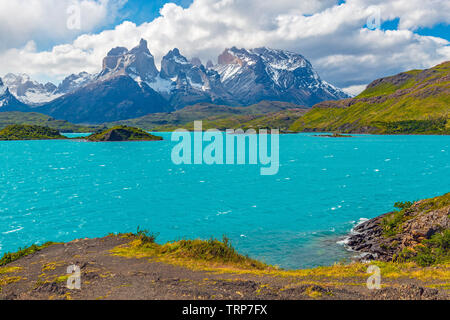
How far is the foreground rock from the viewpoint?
28316 millimetres

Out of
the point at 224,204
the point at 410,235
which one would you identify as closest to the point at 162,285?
the point at 410,235

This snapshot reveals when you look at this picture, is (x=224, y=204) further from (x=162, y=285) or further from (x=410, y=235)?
(x=162, y=285)

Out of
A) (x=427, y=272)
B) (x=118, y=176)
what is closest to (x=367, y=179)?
(x=427, y=272)

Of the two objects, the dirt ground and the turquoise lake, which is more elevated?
the dirt ground

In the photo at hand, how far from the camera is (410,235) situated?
3269cm

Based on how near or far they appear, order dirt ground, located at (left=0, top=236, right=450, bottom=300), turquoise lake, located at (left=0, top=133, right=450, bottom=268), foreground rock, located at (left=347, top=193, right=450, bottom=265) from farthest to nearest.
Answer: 1. turquoise lake, located at (left=0, top=133, right=450, bottom=268)
2. foreground rock, located at (left=347, top=193, right=450, bottom=265)
3. dirt ground, located at (left=0, top=236, right=450, bottom=300)

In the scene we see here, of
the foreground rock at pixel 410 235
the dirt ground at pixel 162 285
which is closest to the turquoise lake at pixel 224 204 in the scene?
the foreground rock at pixel 410 235

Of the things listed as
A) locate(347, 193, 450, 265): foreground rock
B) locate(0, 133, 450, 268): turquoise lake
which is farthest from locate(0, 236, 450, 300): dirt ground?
locate(0, 133, 450, 268): turquoise lake

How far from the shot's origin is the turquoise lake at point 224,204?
42750mm

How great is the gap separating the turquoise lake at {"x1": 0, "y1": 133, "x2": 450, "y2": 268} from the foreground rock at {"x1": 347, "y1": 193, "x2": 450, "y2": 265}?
130 inches

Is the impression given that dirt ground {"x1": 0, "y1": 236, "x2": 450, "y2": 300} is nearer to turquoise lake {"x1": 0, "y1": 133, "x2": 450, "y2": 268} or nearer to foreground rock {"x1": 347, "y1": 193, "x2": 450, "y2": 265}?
foreground rock {"x1": 347, "y1": 193, "x2": 450, "y2": 265}

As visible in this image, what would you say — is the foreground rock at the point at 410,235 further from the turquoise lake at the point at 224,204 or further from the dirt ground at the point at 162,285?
the dirt ground at the point at 162,285

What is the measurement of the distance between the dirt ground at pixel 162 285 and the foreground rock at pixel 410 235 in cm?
1163
